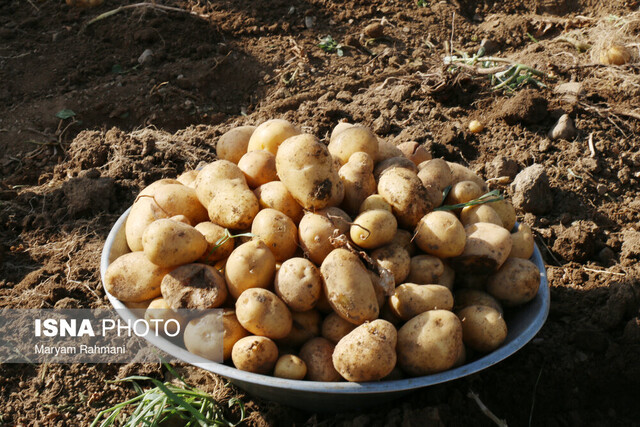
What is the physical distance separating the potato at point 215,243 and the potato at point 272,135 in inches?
16.9

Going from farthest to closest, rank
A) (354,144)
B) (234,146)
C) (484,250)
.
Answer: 1. (234,146)
2. (354,144)
3. (484,250)

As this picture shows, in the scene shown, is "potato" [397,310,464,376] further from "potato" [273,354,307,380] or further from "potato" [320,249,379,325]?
"potato" [273,354,307,380]

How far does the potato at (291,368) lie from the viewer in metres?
1.67

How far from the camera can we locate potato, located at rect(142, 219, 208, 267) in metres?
1.77

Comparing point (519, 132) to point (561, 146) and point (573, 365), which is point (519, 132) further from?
point (573, 365)

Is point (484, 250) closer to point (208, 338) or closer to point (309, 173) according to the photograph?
point (309, 173)

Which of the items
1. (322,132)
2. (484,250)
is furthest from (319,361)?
(322,132)

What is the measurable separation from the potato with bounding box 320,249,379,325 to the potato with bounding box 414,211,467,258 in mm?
269

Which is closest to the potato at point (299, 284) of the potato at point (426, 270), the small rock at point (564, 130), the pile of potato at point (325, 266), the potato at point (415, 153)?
the pile of potato at point (325, 266)

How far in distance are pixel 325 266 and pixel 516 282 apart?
67 cm

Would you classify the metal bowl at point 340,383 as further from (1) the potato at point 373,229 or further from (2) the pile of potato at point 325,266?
(1) the potato at point 373,229

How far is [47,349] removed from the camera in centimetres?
237

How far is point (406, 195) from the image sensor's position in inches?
76.1

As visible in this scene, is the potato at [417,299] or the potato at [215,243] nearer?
the potato at [417,299]
